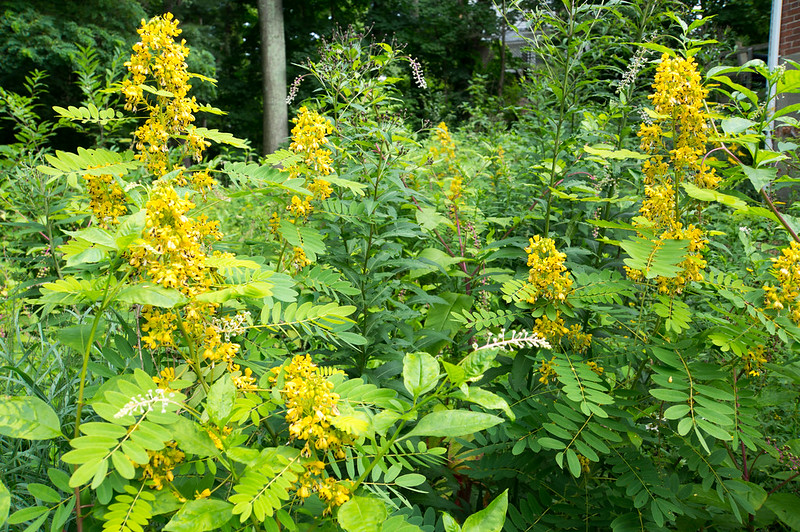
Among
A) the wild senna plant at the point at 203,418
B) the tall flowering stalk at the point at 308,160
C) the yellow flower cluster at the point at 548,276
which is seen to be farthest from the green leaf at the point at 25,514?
the yellow flower cluster at the point at 548,276

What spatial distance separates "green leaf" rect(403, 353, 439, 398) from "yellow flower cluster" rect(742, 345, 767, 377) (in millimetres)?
1163

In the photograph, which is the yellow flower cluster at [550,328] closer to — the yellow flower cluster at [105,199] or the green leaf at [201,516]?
the green leaf at [201,516]

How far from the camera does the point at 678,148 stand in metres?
1.68

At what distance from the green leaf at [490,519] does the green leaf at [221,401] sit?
499 mm

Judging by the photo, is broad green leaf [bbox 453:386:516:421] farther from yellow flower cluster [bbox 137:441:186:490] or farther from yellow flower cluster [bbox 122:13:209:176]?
yellow flower cluster [bbox 122:13:209:176]

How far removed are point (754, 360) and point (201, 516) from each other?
5.35 ft

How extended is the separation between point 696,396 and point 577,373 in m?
0.31

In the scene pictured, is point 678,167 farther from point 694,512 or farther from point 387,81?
point 387,81

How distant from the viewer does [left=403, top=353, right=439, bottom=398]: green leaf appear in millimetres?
947

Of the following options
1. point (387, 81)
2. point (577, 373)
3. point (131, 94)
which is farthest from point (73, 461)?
point (387, 81)

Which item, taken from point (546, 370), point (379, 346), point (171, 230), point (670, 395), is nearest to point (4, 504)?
point (171, 230)

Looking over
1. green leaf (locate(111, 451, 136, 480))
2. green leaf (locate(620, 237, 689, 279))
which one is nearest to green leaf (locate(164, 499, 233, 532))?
green leaf (locate(111, 451, 136, 480))

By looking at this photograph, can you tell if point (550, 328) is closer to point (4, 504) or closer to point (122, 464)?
point (122, 464)

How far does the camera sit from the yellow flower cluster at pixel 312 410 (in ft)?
3.15
